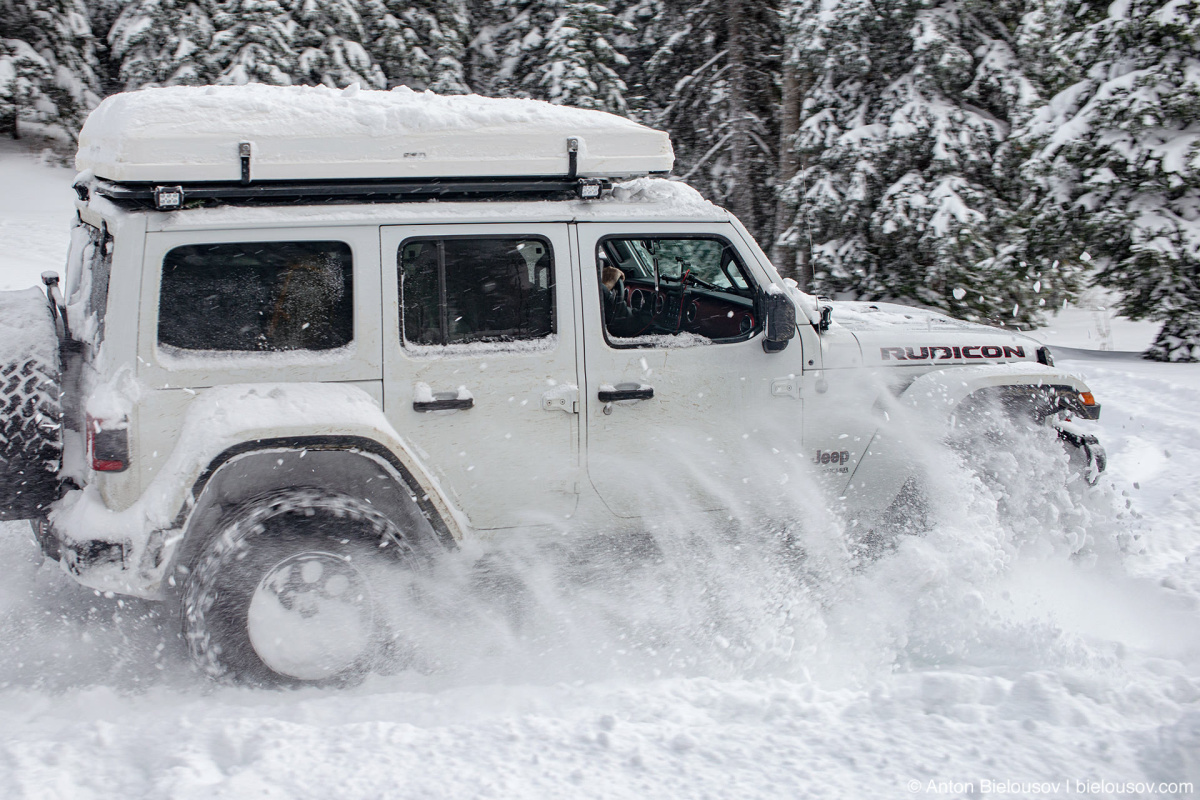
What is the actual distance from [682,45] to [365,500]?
16.1 m

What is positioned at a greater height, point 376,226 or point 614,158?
point 614,158

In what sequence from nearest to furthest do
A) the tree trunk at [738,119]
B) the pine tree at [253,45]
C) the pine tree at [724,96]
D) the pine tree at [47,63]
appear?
the tree trunk at [738,119] < the pine tree at [724,96] < the pine tree at [253,45] < the pine tree at [47,63]

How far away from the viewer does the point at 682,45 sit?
58.6 feet

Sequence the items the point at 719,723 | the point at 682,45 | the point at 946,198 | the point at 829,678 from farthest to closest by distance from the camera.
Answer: the point at 682,45, the point at 946,198, the point at 829,678, the point at 719,723

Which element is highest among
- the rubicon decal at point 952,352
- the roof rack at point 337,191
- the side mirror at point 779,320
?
the roof rack at point 337,191

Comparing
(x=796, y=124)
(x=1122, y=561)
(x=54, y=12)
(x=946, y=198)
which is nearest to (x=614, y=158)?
(x=1122, y=561)

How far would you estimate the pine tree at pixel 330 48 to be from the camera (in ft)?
55.8

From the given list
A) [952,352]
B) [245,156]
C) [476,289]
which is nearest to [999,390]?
[952,352]

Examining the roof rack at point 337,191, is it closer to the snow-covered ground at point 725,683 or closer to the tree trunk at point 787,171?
the snow-covered ground at point 725,683

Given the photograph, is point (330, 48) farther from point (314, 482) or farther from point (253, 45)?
point (314, 482)

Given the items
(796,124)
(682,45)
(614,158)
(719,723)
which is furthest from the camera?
(682,45)

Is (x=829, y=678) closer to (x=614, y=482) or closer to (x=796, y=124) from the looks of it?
(x=614, y=482)

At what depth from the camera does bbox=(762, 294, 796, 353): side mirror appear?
3896mm

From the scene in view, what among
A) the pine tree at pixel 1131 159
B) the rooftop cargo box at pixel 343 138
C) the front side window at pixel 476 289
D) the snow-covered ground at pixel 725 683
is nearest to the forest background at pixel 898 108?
the pine tree at pixel 1131 159
